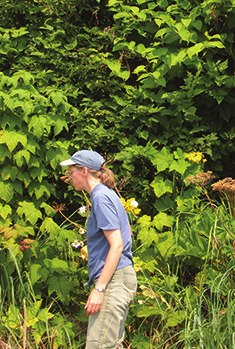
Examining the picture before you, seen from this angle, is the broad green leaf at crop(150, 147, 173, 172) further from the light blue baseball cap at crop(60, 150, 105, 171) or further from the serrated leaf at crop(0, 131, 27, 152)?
the light blue baseball cap at crop(60, 150, 105, 171)

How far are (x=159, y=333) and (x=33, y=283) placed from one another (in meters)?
1.03

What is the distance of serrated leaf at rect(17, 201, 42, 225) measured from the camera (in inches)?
139

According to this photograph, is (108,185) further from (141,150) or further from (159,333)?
(141,150)

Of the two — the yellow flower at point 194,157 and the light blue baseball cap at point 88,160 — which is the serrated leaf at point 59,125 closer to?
the yellow flower at point 194,157

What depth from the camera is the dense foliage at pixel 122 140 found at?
10.6 feet

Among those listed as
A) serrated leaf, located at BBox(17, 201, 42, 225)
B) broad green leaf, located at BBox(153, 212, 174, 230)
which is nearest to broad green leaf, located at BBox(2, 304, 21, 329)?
serrated leaf, located at BBox(17, 201, 42, 225)

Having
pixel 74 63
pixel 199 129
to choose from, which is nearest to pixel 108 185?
pixel 199 129

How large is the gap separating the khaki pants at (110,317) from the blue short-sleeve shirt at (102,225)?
0.10 meters

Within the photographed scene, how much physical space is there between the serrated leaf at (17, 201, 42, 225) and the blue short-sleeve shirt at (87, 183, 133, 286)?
3.95 ft

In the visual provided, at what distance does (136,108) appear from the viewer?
4273 mm

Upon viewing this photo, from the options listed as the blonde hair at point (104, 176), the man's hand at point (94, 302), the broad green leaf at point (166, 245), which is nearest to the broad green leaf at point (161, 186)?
the broad green leaf at point (166, 245)

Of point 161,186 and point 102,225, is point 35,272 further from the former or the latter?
point 161,186

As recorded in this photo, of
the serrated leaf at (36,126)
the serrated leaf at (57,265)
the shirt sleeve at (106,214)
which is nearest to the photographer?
the shirt sleeve at (106,214)

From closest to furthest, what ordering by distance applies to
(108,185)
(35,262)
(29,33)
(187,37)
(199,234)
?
(108,185), (35,262), (199,234), (187,37), (29,33)
